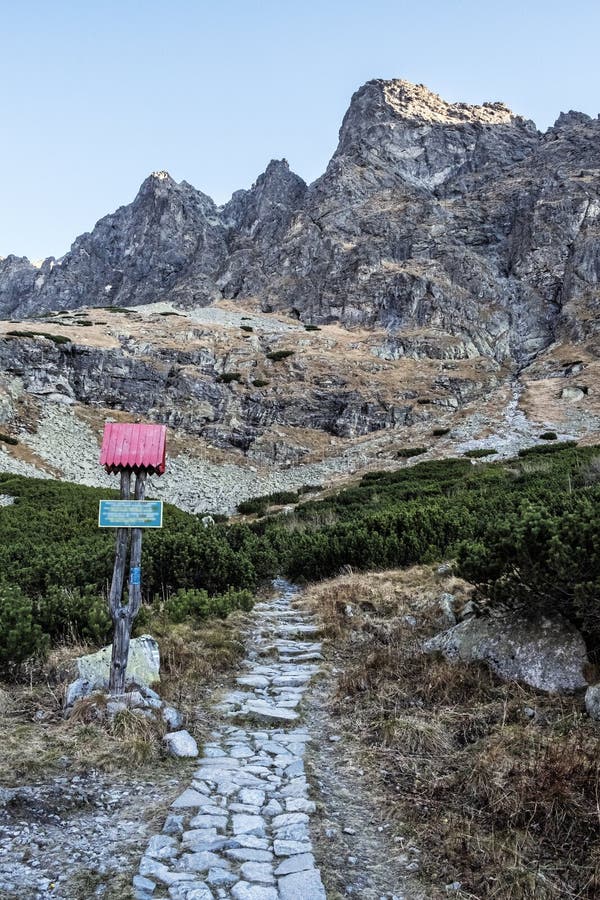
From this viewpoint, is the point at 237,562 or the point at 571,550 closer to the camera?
the point at 571,550

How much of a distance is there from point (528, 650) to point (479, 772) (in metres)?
1.78

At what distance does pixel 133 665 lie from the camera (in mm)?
5902

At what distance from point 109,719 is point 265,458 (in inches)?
1400

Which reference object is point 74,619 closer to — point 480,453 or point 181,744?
point 181,744

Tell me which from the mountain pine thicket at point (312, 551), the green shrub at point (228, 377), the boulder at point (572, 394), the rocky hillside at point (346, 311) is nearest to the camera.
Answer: the mountain pine thicket at point (312, 551)

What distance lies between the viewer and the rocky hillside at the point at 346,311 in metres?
39.9

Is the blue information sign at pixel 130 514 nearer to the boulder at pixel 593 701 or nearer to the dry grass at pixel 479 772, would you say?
the dry grass at pixel 479 772

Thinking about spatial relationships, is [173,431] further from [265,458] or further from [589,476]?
[589,476]

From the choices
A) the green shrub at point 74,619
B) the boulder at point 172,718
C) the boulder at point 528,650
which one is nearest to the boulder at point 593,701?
the boulder at point 528,650

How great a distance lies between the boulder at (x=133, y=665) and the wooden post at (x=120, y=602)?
213 mm

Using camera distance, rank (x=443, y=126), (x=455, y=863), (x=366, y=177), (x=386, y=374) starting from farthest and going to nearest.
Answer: (x=443, y=126), (x=366, y=177), (x=386, y=374), (x=455, y=863)

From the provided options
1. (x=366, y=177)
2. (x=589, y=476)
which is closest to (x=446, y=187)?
(x=366, y=177)

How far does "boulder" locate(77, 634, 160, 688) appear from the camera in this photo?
5.60 m

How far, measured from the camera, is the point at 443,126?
106 meters
